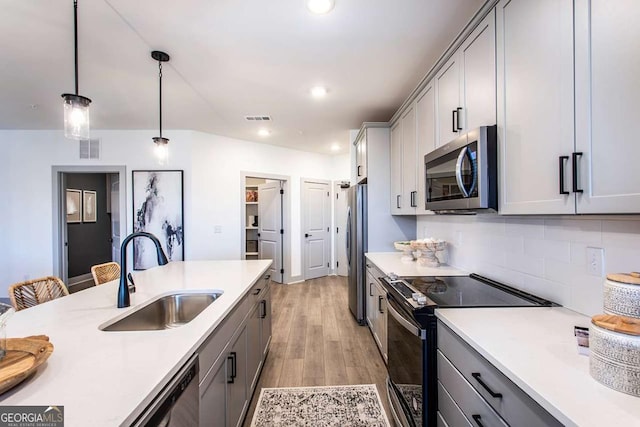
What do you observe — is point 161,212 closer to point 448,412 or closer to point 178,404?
point 178,404

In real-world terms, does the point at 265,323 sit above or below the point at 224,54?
below

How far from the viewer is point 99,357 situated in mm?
905

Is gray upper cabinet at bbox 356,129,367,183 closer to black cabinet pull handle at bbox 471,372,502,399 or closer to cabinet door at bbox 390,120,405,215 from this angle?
cabinet door at bbox 390,120,405,215

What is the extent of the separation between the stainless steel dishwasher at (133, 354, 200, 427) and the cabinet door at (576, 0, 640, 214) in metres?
1.44

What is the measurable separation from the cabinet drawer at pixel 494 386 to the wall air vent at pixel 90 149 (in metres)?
5.18

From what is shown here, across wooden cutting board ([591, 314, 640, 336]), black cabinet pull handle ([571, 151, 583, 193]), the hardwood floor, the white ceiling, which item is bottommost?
the hardwood floor

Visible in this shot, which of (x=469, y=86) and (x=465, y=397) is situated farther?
(x=469, y=86)

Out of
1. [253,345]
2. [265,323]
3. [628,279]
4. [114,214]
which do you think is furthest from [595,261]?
[114,214]

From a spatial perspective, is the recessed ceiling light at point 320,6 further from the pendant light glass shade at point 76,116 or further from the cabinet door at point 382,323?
the cabinet door at point 382,323

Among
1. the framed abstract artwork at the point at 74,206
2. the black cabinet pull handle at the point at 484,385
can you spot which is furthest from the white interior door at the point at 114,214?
the black cabinet pull handle at the point at 484,385

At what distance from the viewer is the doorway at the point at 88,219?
14.1ft

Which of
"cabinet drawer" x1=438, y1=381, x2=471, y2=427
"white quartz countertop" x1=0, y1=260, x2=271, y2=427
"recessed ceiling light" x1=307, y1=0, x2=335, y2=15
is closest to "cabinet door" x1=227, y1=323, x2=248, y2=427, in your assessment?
"white quartz countertop" x1=0, y1=260, x2=271, y2=427

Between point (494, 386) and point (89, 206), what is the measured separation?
7285 mm

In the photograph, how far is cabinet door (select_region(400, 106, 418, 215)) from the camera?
256cm
